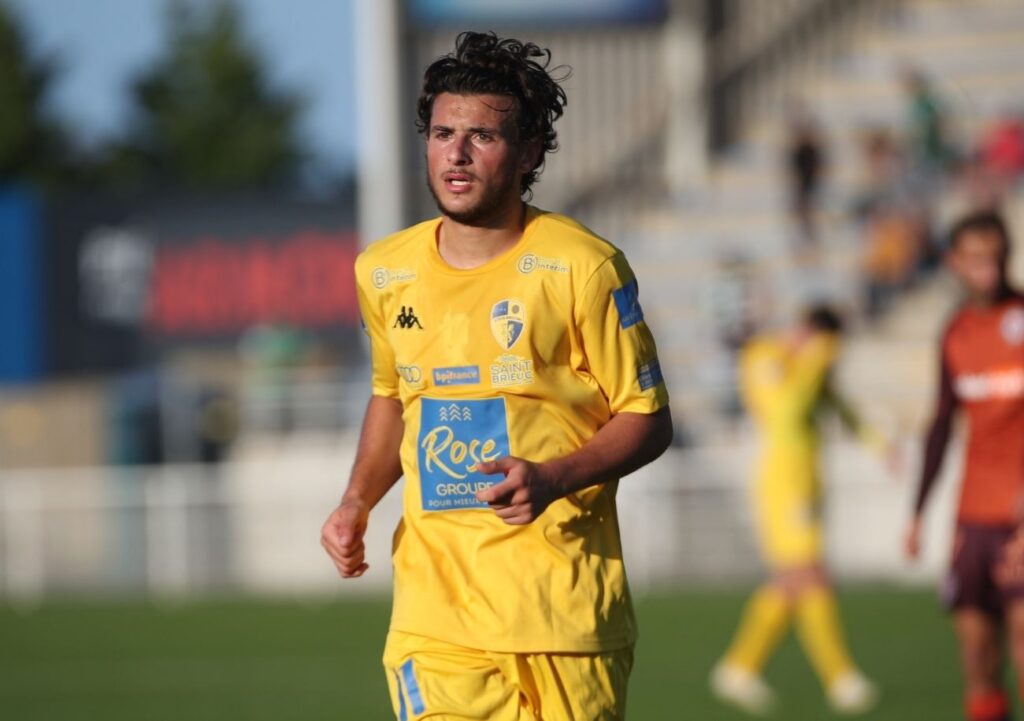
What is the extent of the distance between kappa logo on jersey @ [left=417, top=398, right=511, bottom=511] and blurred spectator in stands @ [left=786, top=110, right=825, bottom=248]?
18425mm

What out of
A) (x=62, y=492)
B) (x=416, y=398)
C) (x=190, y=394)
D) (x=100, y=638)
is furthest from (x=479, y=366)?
(x=190, y=394)

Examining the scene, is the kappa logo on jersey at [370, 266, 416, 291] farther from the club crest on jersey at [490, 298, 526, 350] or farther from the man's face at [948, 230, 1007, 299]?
the man's face at [948, 230, 1007, 299]

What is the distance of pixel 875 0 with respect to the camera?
1031 inches

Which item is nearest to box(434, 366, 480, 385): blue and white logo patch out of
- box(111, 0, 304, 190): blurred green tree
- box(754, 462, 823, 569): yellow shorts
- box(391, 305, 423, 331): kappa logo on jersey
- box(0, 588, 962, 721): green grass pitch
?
box(391, 305, 423, 331): kappa logo on jersey

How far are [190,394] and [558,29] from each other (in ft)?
22.3

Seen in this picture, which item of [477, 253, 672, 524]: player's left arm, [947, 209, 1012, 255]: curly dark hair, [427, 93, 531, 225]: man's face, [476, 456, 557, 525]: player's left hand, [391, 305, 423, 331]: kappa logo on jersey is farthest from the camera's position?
[947, 209, 1012, 255]: curly dark hair

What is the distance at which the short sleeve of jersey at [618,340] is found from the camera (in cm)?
504

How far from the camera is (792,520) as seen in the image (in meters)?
12.1

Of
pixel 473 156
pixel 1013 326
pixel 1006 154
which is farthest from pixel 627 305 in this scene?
pixel 1006 154

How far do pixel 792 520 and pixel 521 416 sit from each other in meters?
7.20

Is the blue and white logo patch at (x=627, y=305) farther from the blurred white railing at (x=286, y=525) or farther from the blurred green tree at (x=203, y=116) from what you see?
the blurred green tree at (x=203, y=116)

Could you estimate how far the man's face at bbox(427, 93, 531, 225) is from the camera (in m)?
5.07

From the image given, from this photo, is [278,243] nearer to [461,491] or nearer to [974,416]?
[974,416]

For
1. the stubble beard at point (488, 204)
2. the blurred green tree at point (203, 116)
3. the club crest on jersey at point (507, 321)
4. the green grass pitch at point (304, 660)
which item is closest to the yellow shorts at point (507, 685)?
the club crest on jersey at point (507, 321)
